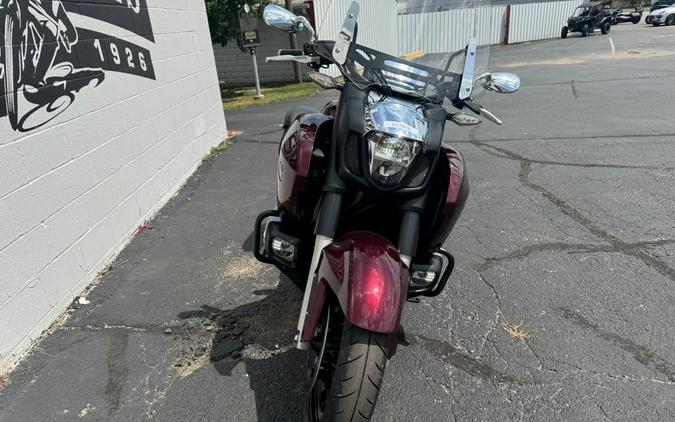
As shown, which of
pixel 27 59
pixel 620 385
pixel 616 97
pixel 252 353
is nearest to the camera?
pixel 620 385

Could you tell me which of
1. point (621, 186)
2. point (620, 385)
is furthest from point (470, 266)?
point (621, 186)

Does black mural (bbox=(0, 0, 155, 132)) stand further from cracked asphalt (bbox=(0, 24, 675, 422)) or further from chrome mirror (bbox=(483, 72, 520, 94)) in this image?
chrome mirror (bbox=(483, 72, 520, 94))

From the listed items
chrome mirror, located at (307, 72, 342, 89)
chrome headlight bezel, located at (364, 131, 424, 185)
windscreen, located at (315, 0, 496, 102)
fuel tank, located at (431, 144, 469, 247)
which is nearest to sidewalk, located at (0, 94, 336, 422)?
fuel tank, located at (431, 144, 469, 247)

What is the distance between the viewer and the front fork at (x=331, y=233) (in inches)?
80.7

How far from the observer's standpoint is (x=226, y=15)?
13.2m

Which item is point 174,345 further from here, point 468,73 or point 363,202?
point 468,73

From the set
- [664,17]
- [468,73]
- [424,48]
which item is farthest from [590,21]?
[468,73]

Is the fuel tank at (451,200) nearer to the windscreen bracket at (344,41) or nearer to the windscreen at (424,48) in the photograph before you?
the windscreen at (424,48)

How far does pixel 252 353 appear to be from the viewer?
2799 millimetres

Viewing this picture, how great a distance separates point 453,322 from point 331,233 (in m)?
1.42

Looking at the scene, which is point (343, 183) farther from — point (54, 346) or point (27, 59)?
point (27, 59)

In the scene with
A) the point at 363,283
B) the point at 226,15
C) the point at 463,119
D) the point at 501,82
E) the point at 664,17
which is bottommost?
the point at 664,17

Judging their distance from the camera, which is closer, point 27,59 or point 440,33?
point 440,33

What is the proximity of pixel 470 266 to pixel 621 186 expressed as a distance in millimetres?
2662
